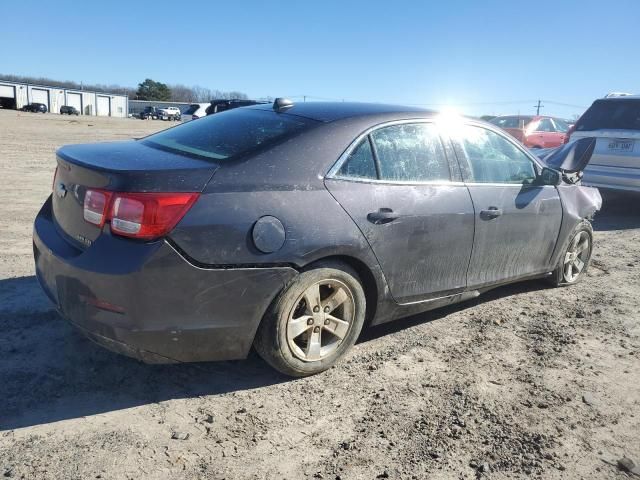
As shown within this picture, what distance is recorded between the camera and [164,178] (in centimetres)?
263

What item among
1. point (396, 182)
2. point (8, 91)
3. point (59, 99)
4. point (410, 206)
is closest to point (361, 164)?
point (396, 182)

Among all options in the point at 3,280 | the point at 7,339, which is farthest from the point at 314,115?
the point at 3,280

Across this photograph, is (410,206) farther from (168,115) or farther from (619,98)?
(168,115)

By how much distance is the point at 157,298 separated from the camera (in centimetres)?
259

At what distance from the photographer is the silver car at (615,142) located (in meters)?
8.35

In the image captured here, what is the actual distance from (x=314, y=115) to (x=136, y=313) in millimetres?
1695

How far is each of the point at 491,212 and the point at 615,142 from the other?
5.98 m

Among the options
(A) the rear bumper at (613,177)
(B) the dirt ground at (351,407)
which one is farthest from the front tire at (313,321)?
(A) the rear bumper at (613,177)

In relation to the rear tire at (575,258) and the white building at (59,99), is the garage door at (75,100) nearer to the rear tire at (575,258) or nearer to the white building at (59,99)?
the white building at (59,99)

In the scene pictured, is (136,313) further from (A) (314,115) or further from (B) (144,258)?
(A) (314,115)

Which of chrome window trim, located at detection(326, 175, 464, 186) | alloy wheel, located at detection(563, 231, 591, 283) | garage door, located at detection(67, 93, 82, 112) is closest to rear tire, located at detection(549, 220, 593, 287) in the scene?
alloy wheel, located at detection(563, 231, 591, 283)

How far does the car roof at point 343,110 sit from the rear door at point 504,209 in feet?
1.51

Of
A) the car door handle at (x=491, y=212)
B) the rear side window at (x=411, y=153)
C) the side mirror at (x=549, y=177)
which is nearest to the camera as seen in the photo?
Answer: the rear side window at (x=411, y=153)

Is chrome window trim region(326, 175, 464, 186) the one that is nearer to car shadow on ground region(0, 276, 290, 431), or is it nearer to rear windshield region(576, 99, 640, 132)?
car shadow on ground region(0, 276, 290, 431)
